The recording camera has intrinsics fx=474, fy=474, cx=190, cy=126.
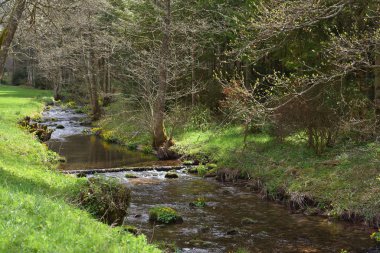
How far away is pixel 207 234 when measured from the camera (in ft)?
35.6

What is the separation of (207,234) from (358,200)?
3.96m

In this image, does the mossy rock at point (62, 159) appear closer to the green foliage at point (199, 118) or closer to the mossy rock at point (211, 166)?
the mossy rock at point (211, 166)

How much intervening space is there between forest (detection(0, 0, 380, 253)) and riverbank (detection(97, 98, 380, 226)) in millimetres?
55

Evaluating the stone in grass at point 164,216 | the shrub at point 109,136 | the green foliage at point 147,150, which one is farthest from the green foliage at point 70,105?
the stone in grass at point 164,216

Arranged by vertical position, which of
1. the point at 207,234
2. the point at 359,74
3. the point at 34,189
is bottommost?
the point at 207,234

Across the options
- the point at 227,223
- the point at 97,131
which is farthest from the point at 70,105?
the point at 227,223

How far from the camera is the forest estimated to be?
9.72 m

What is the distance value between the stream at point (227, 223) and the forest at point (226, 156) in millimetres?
45

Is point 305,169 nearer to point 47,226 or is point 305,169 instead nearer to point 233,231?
point 233,231

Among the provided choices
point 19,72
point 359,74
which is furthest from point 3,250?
point 19,72

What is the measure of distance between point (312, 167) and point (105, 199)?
743cm

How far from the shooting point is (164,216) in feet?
38.1

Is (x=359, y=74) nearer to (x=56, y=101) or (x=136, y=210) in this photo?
(x=136, y=210)

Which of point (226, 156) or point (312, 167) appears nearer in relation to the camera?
point (312, 167)
